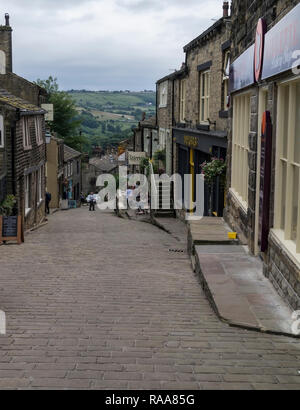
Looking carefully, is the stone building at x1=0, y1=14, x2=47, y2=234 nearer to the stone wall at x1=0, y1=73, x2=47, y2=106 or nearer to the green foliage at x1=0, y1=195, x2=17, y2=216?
the stone wall at x1=0, y1=73, x2=47, y2=106

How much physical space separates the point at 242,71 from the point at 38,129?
14.2m

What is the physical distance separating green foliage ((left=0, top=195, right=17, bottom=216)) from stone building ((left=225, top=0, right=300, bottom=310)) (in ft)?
26.3

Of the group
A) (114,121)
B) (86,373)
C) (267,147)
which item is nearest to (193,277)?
(267,147)

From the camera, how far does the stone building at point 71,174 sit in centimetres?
5115

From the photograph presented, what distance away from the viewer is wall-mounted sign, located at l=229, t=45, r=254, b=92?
9.61 meters

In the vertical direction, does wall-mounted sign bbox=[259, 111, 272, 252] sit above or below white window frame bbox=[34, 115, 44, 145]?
below

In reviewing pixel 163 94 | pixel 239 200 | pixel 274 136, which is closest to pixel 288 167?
pixel 274 136

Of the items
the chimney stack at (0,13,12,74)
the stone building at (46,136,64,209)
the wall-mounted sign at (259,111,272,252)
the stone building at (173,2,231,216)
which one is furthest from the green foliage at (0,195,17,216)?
the stone building at (46,136,64,209)

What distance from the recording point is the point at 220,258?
937cm

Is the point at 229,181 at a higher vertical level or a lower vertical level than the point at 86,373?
higher

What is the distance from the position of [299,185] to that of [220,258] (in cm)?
328

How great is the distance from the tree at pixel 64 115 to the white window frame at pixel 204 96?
137 ft
